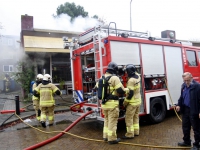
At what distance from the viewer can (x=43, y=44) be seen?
12.8 meters

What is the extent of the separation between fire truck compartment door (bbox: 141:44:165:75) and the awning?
7529 millimetres

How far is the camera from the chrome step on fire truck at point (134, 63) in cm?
520

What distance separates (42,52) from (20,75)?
1925mm

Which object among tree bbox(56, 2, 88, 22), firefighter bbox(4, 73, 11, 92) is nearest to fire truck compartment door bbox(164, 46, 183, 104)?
firefighter bbox(4, 73, 11, 92)

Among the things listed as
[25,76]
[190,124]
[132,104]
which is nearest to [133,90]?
[132,104]

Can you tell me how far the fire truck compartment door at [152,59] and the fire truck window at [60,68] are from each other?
338 inches

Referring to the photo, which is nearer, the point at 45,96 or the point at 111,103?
the point at 111,103

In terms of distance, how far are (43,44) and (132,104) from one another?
9.36m

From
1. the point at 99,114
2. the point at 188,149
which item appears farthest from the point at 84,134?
the point at 188,149

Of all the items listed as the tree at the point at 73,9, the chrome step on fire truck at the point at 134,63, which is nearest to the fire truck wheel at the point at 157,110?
the chrome step on fire truck at the point at 134,63

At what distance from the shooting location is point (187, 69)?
7113 mm

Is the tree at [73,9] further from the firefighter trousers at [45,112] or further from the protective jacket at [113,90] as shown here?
the protective jacket at [113,90]

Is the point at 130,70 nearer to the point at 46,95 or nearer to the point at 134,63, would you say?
the point at 134,63

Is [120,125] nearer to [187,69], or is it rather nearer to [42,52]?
[187,69]
